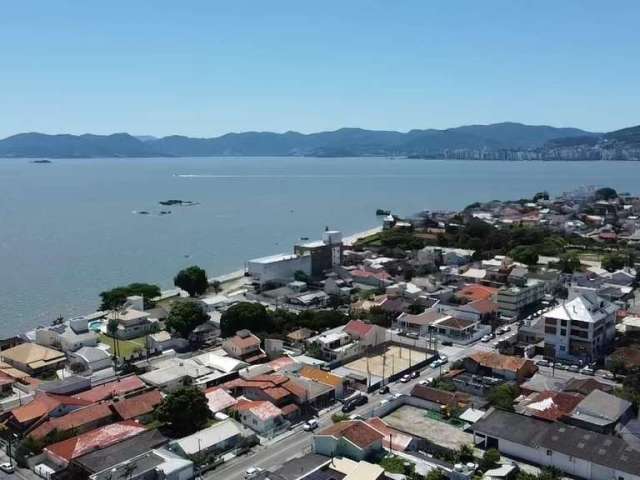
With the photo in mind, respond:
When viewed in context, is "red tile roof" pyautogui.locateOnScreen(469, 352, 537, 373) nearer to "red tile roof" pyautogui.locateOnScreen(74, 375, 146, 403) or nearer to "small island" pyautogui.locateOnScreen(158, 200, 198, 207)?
"red tile roof" pyautogui.locateOnScreen(74, 375, 146, 403)

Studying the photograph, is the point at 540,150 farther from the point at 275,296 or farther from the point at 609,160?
the point at 275,296

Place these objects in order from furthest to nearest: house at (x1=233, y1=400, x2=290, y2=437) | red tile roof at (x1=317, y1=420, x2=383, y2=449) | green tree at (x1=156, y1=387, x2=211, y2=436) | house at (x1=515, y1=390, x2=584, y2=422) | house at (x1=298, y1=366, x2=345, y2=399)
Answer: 1. house at (x1=298, y1=366, x2=345, y2=399)
2. house at (x1=233, y1=400, x2=290, y2=437)
3. house at (x1=515, y1=390, x2=584, y2=422)
4. green tree at (x1=156, y1=387, x2=211, y2=436)
5. red tile roof at (x1=317, y1=420, x2=383, y2=449)

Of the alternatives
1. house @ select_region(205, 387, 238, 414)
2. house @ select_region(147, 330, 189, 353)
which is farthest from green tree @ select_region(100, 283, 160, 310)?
house @ select_region(205, 387, 238, 414)

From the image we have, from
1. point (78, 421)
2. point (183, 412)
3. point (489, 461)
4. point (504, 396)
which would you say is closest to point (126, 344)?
point (78, 421)

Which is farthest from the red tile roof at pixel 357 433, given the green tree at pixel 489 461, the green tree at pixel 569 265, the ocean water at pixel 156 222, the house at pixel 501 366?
the green tree at pixel 569 265

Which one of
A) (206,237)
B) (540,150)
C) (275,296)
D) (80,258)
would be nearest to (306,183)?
(206,237)
